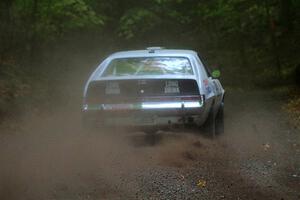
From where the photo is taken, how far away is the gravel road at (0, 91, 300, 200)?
20.5 ft

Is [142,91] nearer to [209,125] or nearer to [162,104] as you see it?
[162,104]

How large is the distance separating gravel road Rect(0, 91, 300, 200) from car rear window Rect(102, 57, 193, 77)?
990 mm

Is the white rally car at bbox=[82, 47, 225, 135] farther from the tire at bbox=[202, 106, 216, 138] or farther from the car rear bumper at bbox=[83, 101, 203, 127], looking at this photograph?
the tire at bbox=[202, 106, 216, 138]

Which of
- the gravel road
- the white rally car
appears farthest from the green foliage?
the white rally car

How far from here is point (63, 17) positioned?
17.9 meters

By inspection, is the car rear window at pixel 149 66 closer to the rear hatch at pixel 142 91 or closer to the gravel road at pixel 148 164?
the rear hatch at pixel 142 91

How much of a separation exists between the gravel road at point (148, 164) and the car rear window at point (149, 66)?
0.99m

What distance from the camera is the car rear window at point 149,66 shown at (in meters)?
8.87

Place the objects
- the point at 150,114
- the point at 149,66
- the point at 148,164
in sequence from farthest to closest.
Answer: the point at 149,66, the point at 150,114, the point at 148,164

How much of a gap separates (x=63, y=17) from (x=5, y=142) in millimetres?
8868

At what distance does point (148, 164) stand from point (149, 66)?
78.3 inches

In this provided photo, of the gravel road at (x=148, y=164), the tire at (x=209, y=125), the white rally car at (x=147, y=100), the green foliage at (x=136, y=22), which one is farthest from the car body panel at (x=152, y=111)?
the green foliage at (x=136, y=22)

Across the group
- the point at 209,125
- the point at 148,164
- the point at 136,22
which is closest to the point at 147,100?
the point at 148,164

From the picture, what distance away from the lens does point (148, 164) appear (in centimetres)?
770
